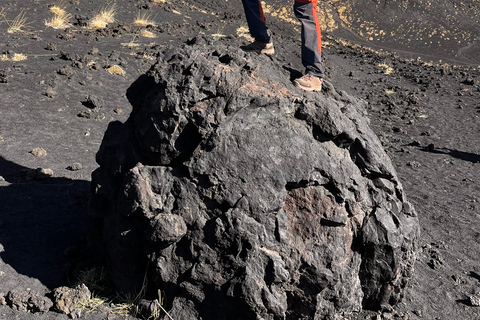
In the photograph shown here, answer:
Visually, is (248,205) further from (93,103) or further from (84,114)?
(93,103)

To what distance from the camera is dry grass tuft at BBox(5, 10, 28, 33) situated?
951 centimetres

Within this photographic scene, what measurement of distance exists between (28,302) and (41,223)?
3.87ft

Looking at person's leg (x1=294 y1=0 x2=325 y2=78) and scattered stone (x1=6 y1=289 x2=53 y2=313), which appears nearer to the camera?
scattered stone (x1=6 y1=289 x2=53 y2=313)

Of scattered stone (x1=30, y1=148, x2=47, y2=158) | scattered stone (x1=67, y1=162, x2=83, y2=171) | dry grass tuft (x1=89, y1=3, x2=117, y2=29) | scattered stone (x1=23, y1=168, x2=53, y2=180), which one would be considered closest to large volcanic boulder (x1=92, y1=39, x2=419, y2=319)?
scattered stone (x1=23, y1=168, x2=53, y2=180)

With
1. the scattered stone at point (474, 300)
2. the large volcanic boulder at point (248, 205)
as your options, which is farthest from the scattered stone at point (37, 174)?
the scattered stone at point (474, 300)

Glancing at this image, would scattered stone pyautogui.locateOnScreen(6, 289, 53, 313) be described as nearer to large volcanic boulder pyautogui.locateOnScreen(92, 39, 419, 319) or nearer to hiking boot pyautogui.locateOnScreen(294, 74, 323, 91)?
large volcanic boulder pyautogui.locateOnScreen(92, 39, 419, 319)

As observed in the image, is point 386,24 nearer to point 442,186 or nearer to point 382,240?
point 442,186

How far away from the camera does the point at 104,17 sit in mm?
11562

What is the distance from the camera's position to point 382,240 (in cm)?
357

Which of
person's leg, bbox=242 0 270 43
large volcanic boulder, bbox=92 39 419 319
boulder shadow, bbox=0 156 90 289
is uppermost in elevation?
person's leg, bbox=242 0 270 43

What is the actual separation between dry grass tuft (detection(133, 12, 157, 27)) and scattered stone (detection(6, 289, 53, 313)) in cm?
977

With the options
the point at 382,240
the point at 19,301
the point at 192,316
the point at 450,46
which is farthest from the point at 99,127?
the point at 450,46

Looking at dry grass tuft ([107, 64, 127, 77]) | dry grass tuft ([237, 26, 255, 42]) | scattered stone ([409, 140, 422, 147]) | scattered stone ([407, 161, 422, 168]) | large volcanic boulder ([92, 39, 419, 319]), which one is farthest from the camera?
dry grass tuft ([237, 26, 255, 42])

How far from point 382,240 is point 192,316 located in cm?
158
